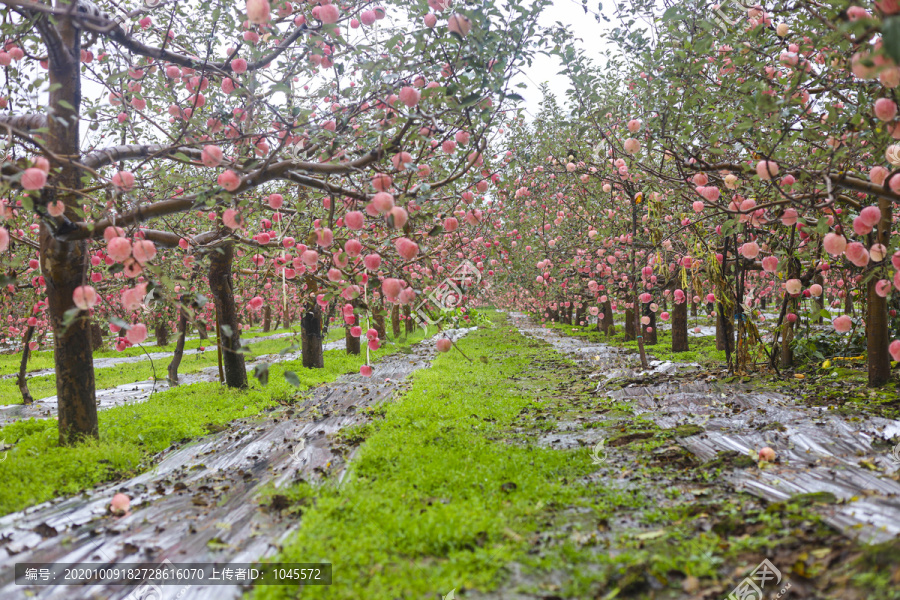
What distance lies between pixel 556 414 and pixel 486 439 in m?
1.49

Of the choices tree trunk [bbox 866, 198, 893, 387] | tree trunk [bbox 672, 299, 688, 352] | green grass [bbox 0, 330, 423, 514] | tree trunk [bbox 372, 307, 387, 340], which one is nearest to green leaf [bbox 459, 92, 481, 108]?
Result: tree trunk [bbox 372, 307, 387, 340]

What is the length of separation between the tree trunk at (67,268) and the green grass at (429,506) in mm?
2927

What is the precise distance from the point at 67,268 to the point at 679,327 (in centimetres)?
1164

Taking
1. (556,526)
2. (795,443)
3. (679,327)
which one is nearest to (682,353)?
(679,327)

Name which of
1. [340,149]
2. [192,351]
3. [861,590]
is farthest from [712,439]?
[192,351]

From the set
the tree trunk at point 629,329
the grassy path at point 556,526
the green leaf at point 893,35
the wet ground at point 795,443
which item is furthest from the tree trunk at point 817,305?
the tree trunk at point 629,329

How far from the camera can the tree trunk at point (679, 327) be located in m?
11.5

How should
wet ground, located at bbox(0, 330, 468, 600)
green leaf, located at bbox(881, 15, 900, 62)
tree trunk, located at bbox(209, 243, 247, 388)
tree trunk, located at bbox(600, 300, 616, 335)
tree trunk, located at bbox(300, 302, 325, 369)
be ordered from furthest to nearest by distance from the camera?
tree trunk, located at bbox(600, 300, 616, 335) < tree trunk, located at bbox(300, 302, 325, 369) < tree trunk, located at bbox(209, 243, 247, 388) < wet ground, located at bbox(0, 330, 468, 600) < green leaf, located at bbox(881, 15, 900, 62)

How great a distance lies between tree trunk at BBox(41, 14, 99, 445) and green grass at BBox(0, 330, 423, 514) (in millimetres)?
357

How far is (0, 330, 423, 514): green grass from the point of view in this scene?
4.11 m

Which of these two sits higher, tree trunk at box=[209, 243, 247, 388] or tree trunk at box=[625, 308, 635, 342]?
tree trunk at box=[209, 243, 247, 388]

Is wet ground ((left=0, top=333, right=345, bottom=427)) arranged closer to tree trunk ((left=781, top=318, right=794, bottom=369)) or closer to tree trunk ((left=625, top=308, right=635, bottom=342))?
tree trunk ((left=781, top=318, right=794, bottom=369))

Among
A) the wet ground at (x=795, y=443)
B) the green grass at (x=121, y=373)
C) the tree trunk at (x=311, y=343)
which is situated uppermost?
the tree trunk at (x=311, y=343)

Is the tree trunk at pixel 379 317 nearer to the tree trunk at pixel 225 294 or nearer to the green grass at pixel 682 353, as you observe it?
the tree trunk at pixel 225 294
